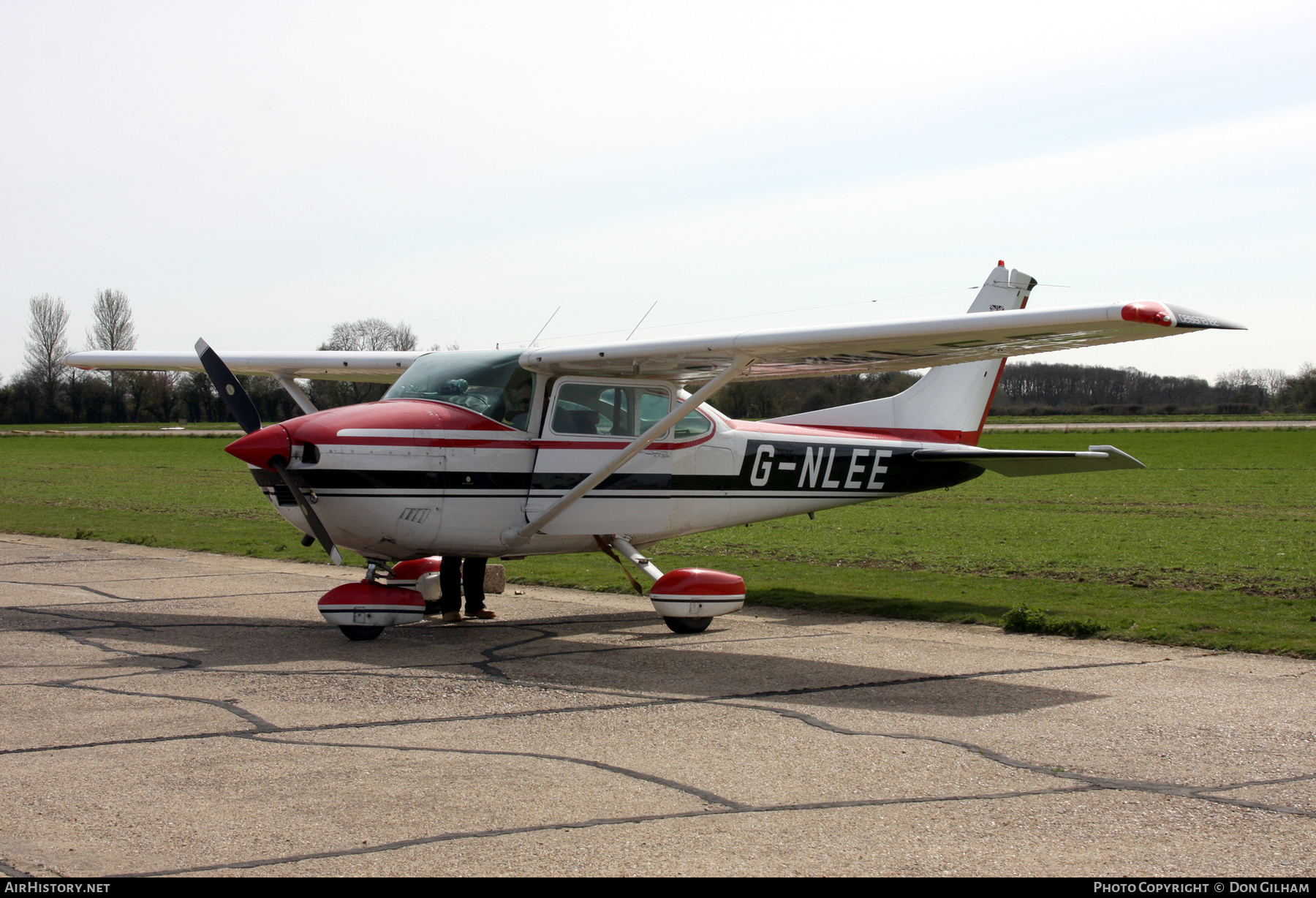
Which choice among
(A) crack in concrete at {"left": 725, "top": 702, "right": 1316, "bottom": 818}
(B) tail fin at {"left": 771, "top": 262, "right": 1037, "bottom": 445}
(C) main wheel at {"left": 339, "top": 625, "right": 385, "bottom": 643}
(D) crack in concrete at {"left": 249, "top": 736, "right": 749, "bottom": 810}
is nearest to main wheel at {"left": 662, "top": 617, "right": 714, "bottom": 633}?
(C) main wheel at {"left": 339, "top": 625, "right": 385, "bottom": 643}

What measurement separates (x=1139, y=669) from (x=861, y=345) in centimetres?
310

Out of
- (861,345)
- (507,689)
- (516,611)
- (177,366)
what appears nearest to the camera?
(507,689)

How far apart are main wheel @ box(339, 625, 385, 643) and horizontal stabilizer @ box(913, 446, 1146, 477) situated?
20.0ft

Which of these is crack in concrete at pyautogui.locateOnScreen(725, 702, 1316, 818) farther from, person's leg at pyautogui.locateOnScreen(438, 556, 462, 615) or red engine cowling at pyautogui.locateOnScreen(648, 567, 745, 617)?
person's leg at pyautogui.locateOnScreen(438, 556, 462, 615)

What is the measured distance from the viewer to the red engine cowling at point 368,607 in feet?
29.5

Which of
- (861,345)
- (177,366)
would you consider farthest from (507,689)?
(177,366)

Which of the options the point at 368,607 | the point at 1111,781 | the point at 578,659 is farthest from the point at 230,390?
the point at 1111,781

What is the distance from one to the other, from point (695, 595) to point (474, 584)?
87.3 inches

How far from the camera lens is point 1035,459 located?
37.8 feet

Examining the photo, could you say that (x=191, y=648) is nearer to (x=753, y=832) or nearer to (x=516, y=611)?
(x=516, y=611)

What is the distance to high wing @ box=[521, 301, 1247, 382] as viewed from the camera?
23.4ft

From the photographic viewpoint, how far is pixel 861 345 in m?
8.62

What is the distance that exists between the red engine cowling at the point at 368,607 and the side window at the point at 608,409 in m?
2.01

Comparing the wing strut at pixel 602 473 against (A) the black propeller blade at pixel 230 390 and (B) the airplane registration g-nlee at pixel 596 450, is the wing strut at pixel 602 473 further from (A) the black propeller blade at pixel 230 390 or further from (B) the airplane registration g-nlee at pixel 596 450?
(A) the black propeller blade at pixel 230 390
